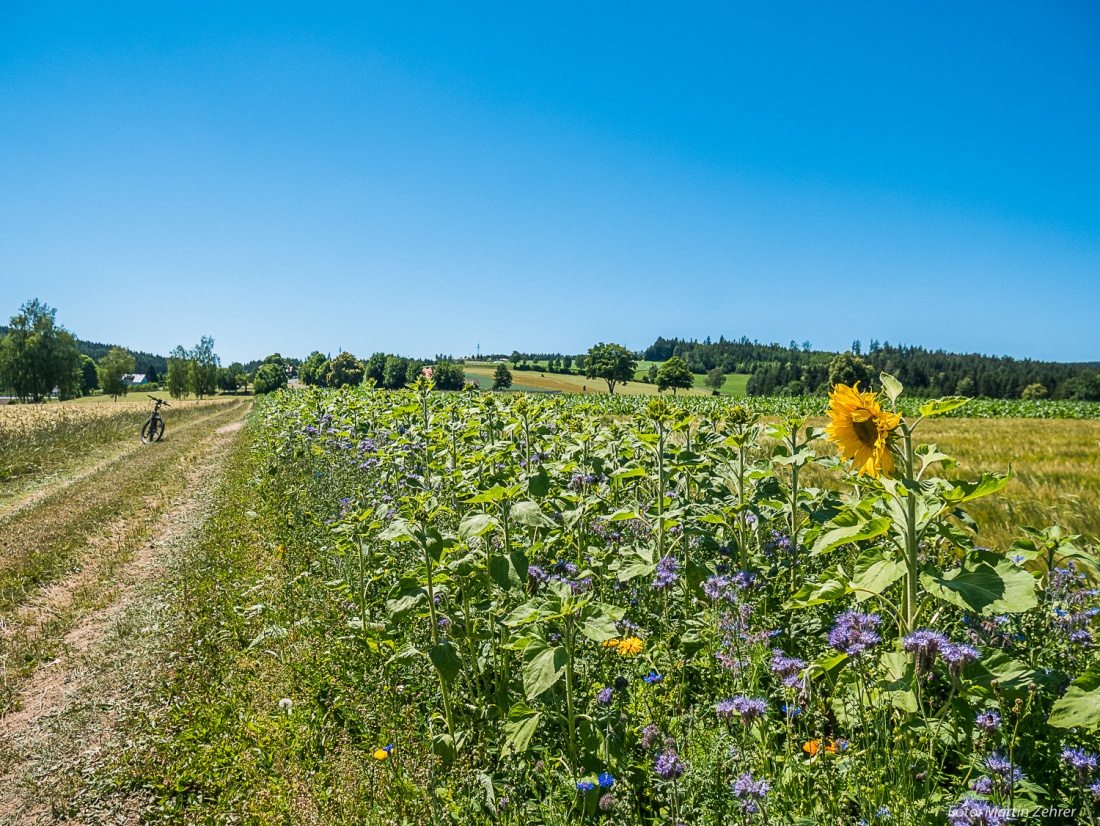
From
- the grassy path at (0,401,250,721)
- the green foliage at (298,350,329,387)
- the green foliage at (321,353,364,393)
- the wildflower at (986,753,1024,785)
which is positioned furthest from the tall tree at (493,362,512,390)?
the wildflower at (986,753,1024,785)

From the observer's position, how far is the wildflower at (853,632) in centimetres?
225

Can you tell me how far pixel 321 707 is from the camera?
12.4 ft

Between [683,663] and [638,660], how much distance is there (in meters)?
0.38

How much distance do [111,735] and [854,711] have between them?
4810 mm

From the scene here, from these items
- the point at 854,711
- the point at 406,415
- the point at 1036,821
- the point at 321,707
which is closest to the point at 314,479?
the point at 406,415

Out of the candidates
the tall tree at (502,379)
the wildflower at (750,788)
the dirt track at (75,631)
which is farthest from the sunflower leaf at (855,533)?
the tall tree at (502,379)

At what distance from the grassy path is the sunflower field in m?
2.26

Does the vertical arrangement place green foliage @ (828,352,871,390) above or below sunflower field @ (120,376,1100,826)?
above

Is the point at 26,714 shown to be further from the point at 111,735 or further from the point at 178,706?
the point at 178,706

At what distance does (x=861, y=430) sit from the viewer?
117 inches

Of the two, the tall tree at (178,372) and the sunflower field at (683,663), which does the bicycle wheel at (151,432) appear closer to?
the sunflower field at (683,663)

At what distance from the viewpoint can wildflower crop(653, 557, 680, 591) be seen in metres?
3.47

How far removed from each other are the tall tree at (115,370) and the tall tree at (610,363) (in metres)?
73.2

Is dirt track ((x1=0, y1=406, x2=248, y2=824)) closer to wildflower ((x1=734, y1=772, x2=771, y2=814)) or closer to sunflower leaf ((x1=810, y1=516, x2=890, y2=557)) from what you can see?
wildflower ((x1=734, y1=772, x2=771, y2=814))
